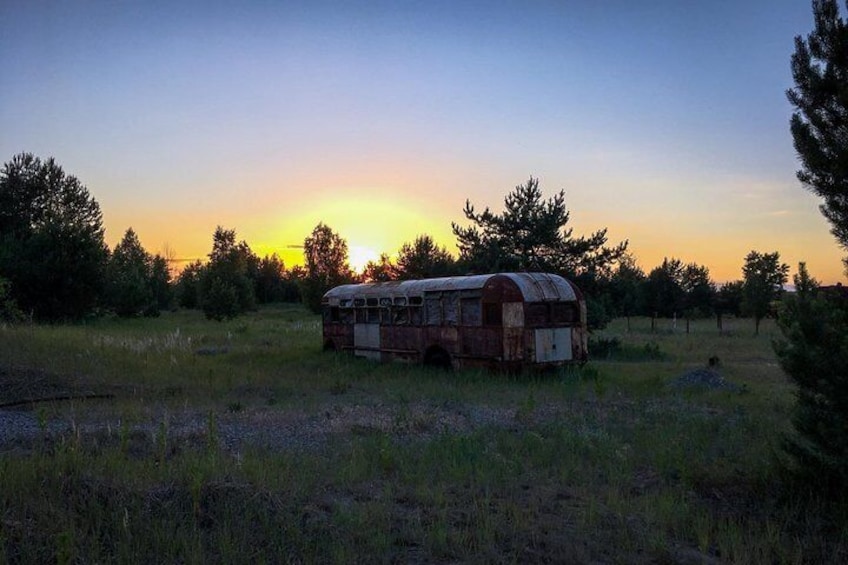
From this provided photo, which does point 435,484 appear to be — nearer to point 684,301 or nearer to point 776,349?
point 776,349

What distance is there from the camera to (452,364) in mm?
18234

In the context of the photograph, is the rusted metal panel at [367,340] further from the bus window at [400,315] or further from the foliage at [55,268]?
the foliage at [55,268]

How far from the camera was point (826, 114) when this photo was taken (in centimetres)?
681

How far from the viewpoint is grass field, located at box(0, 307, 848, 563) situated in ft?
16.5

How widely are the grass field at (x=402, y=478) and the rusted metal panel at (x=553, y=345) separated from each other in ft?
8.23

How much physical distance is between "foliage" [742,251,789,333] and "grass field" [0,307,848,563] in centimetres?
2756

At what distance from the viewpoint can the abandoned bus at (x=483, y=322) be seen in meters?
16.6

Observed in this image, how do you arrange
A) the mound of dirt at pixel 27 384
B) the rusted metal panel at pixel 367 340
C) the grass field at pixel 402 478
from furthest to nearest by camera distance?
the rusted metal panel at pixel 367 340, the mound of dirt at pixel 27 384, the grass field at pixel 402 478

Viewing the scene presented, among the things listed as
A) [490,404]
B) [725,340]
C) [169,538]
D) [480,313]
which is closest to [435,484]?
[169,538]

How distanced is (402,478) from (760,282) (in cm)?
3876

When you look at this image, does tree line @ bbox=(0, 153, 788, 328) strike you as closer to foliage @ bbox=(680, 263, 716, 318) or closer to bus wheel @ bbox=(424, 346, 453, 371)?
foliage @ bbox=(680, 263, 716, 318)

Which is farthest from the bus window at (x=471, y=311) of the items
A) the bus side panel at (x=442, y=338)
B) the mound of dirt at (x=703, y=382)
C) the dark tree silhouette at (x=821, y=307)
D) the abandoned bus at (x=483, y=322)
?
the dark tree silhouette at (x=821, y=307)

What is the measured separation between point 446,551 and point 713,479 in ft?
11.8

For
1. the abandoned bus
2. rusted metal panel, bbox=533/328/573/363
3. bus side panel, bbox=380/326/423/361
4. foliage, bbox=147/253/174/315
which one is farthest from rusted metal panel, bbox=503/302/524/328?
foliage, bbox=147/253/174/315
